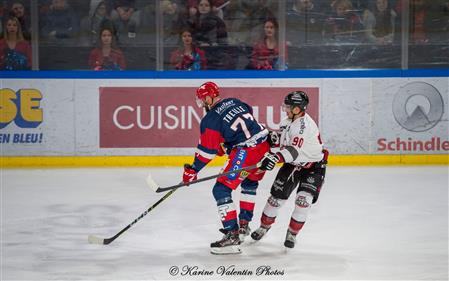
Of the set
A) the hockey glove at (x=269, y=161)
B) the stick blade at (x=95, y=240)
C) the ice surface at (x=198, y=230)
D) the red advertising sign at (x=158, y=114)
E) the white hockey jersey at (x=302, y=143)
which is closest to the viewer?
the ice surface at (x=198, y=230)

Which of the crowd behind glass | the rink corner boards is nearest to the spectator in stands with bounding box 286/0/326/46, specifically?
the crowd behind glass

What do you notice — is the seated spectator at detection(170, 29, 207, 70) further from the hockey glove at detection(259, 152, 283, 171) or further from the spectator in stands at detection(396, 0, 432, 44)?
the hockey glove at detection(259, 152, 283, 171)

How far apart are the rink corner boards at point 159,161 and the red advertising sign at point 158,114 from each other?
5.7 inches

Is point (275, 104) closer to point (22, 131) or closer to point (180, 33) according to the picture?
point (180, 33)

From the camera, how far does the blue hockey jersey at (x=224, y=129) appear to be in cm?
498

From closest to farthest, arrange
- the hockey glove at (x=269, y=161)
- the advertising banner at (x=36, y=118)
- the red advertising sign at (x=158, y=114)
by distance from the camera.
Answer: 1. the hockey glove at (x=269, y=161)
2. the advertising banner at (x=36, y=118)
3. the red advertising sign at (x=158, y=114)

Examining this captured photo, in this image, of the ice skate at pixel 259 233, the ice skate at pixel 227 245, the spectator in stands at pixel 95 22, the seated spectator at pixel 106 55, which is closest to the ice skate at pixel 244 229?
the ice skate at pixel 259 233

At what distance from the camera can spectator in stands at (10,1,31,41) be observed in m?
8.83

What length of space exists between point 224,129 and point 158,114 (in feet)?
12.5

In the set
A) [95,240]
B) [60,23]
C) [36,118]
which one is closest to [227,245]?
[95,240]

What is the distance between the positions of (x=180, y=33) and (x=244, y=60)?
737mm

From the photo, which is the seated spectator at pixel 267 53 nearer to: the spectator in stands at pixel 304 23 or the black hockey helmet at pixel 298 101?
the spectator in stands at pixel 304 23

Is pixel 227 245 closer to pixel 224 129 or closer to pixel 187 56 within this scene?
pixel 224 129

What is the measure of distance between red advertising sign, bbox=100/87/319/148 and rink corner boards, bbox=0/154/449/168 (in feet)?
0.47
